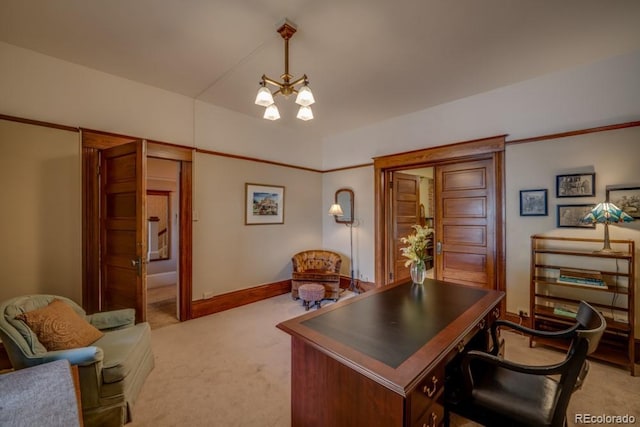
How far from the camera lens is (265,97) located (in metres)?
2.18

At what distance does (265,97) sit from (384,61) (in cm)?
144

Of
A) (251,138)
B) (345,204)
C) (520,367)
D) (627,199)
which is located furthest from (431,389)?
(251,138)

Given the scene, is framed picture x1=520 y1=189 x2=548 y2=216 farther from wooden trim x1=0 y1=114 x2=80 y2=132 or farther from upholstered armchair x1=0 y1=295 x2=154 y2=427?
wooden trim x1=0 y1=114 x2=80 y2=132

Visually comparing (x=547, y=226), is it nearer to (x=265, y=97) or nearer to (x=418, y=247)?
(x=418, y=247)

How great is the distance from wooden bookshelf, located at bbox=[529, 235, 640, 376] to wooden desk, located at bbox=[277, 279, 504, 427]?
5.09ft

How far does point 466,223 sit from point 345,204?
210cm

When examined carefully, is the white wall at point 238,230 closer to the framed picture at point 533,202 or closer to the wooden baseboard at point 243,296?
the wooden baseboard at point 243,296

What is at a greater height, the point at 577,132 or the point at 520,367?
the point at 577,132

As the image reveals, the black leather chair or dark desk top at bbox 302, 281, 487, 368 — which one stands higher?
dark desk top at bbox 302, 281, 487, 368

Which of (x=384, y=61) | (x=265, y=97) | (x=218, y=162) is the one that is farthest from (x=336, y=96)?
(x=218, y=162)

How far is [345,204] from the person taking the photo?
5.09 m

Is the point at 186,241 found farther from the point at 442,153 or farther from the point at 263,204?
the point at 442,153

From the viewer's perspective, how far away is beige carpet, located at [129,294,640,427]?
1908 mm

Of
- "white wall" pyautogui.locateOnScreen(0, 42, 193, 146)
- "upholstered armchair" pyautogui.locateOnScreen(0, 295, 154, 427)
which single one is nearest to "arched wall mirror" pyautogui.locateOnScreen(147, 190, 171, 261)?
"white wall" pyautogui.locateOnScreen(0, 42, 193, 146)
